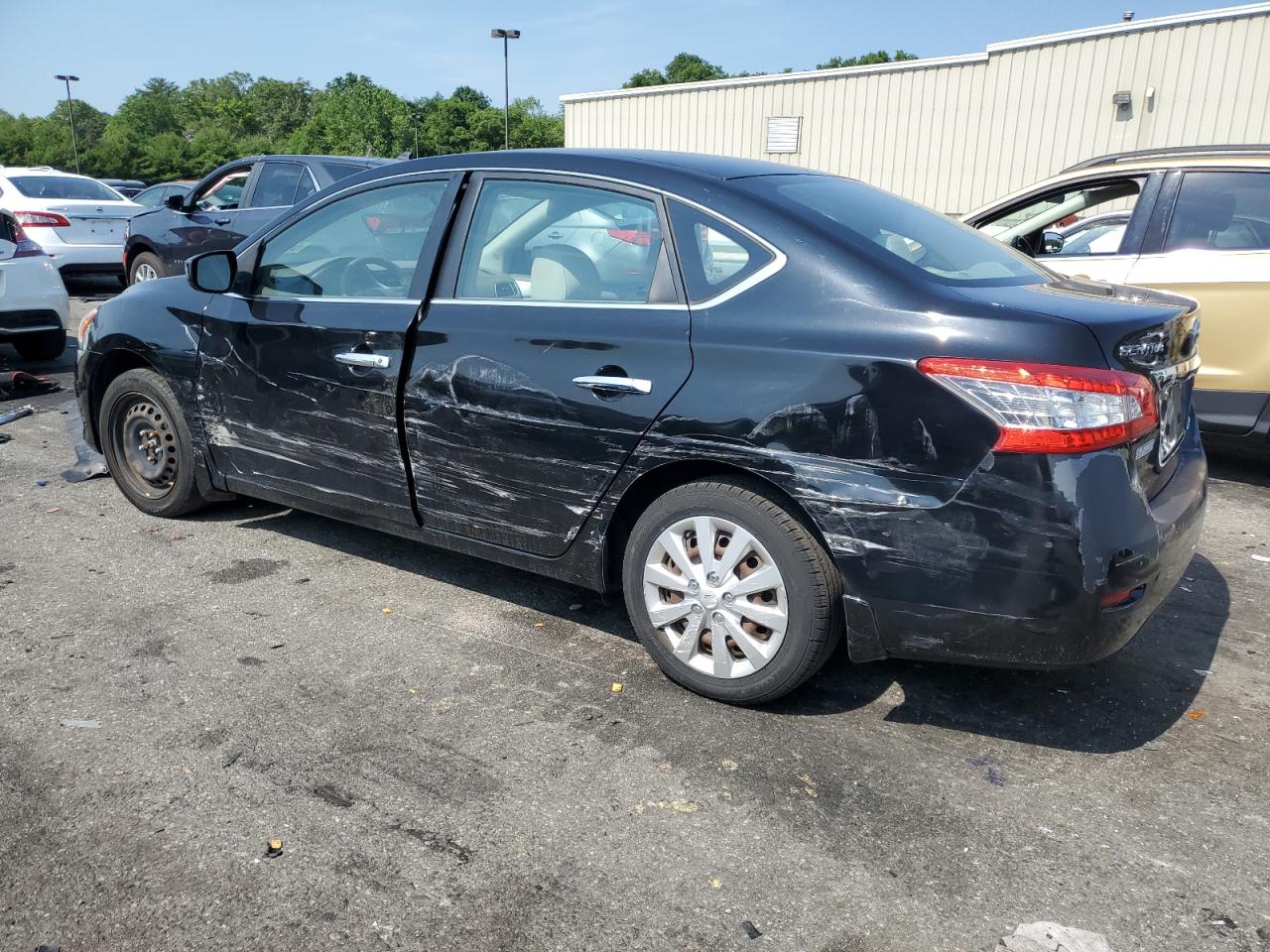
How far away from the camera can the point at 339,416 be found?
159 inches

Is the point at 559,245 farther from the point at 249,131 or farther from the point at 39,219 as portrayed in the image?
the point at 249,131

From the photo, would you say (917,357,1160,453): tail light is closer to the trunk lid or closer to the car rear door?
the car rear door

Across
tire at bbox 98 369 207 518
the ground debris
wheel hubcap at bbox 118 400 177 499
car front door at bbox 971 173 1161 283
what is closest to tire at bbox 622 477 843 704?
the ground debris

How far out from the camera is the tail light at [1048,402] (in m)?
2.68

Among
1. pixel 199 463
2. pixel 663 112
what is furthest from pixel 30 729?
pixel 663 112

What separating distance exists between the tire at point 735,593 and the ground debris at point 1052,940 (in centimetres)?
99

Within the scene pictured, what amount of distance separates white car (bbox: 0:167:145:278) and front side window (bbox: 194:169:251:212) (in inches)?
97.3

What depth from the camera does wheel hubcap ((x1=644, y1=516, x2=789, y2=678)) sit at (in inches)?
124

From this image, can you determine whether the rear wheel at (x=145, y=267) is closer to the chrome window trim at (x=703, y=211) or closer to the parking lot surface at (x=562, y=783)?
the parking lot surface at (x=562, y=783)

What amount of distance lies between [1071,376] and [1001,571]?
55cm

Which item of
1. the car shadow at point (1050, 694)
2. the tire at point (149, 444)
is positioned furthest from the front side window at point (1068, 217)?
the tire at point (149, 444)

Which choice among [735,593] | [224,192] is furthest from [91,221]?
[735,593]

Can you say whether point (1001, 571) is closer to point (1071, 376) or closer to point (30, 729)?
point (1071, 376)

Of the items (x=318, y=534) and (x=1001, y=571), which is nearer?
(x=1001, y=571)
